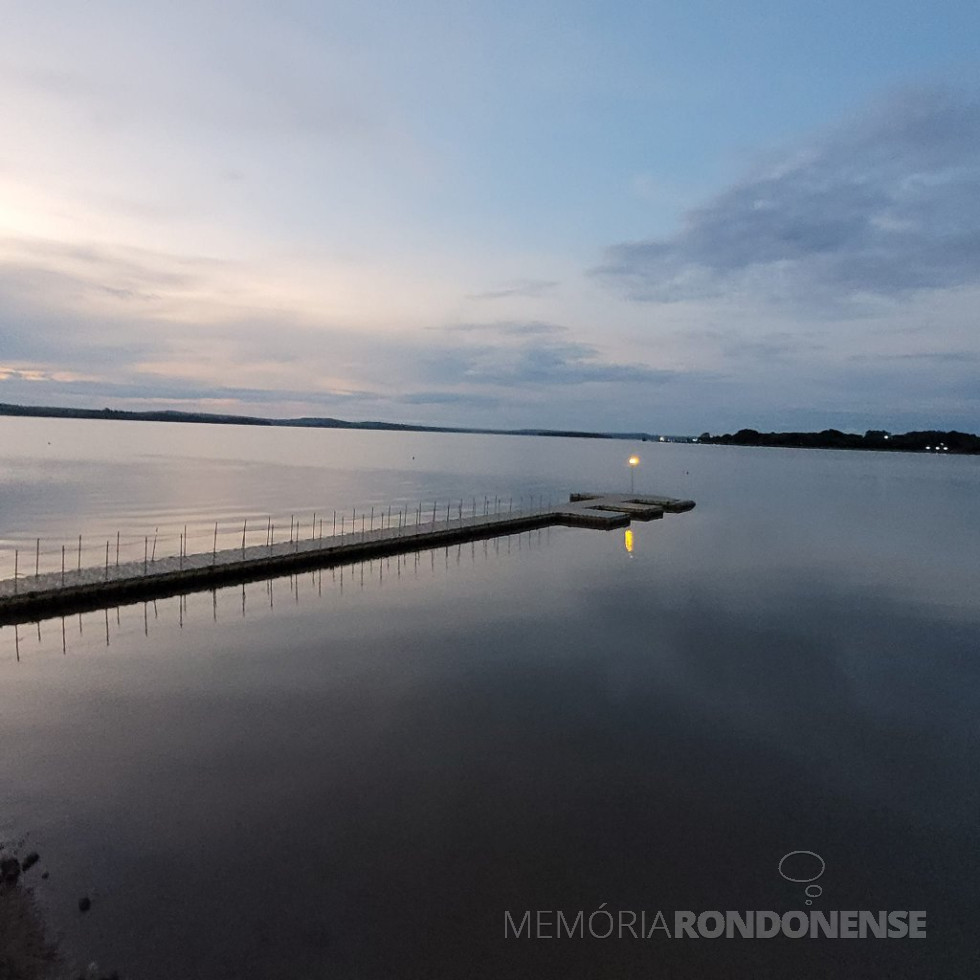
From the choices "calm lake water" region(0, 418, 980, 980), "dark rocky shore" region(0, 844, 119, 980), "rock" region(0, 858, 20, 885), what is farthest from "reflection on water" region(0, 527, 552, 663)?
"dark rocky shore" region(0, 844, 119, 980)

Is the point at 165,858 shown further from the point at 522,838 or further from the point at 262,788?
the point at 522,838

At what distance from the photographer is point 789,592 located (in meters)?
28.0

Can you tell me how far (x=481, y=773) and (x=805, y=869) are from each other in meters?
5.17

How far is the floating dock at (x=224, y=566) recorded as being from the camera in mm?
20844

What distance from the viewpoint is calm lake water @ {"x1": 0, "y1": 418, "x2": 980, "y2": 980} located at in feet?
26.6

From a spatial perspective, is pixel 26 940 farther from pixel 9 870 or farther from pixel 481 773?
pixel 481 773

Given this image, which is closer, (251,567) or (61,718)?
(61,718)

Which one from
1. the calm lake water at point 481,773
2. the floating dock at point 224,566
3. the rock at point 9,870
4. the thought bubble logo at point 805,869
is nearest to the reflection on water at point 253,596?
the calm lake water at point 481,773

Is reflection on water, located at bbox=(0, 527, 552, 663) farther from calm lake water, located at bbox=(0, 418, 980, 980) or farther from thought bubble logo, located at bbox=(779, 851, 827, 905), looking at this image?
thought bubble logo, located at bbox=(779, 851, 827, 905)

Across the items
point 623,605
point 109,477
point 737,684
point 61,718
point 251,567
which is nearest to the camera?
point 61,718

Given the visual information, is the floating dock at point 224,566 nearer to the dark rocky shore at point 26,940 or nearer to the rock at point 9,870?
the rock at point 9,870

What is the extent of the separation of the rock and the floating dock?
13.0 m

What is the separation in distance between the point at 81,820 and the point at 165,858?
1.73 metres

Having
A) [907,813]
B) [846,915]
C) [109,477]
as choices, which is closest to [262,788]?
[846,915]
